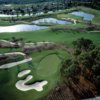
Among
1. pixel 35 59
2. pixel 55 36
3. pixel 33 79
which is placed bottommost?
pixel 55 36

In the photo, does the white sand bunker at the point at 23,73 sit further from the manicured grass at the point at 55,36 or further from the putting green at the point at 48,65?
the manicured grass at the point at 55,36

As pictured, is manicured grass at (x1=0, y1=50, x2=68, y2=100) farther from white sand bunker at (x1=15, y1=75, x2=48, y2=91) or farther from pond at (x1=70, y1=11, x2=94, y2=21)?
pond at (x1=70, y1=11, x2=94, y2=21)

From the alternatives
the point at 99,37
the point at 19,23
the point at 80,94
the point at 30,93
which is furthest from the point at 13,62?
the point at 19,23

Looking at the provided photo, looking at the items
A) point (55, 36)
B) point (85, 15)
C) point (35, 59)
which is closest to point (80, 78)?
point (35, 59)

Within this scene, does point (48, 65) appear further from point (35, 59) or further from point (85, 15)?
point (85, 15)

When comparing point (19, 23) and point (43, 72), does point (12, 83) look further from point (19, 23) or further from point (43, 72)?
point (19, 23)

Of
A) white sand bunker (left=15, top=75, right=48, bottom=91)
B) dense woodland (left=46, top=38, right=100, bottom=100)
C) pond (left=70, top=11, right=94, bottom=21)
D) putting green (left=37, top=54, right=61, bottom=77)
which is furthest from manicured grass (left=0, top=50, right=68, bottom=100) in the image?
pond (left=70, top=11, right=94, bottom=21)

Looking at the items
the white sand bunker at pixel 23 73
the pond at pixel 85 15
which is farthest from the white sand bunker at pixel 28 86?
the pond at pixel 85 15

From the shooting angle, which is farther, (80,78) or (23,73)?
(23,73)
